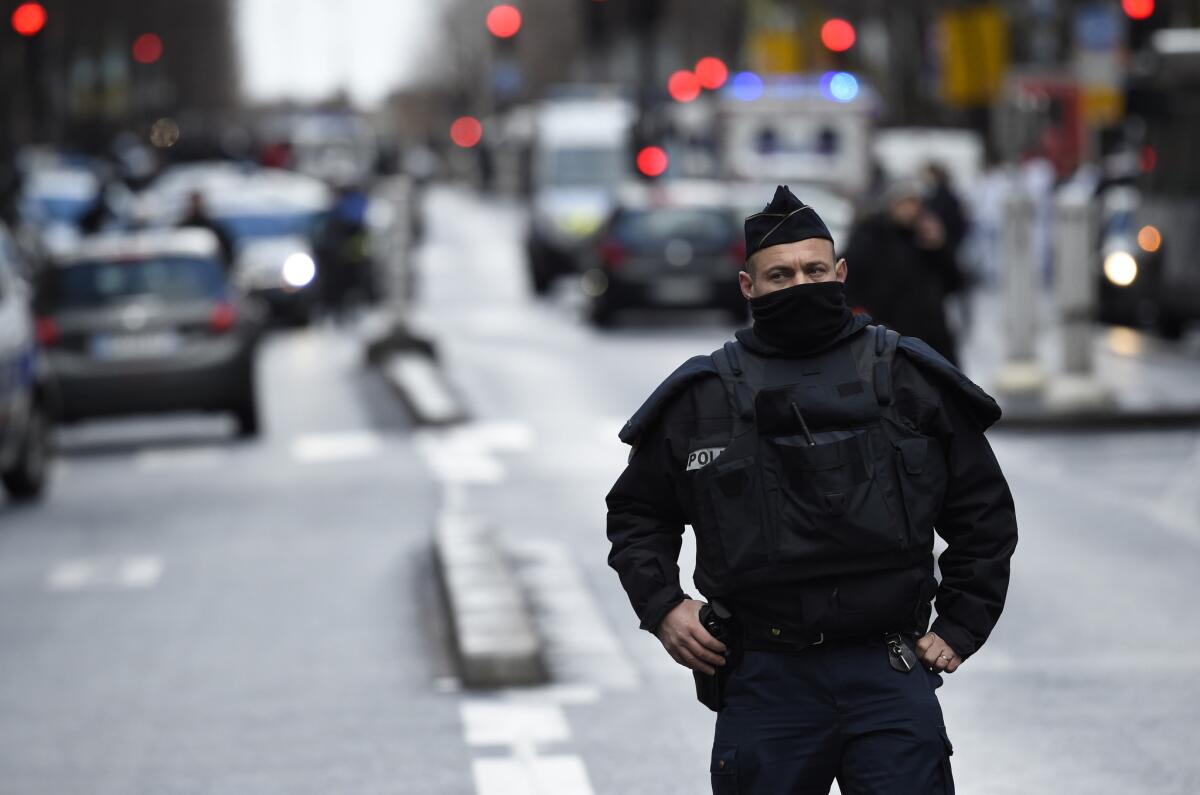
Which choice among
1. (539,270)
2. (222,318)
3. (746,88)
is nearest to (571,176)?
(746,88)

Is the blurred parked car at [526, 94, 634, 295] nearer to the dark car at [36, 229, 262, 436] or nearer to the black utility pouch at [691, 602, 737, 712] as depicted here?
the dark car at [36, 229, 262, 436]

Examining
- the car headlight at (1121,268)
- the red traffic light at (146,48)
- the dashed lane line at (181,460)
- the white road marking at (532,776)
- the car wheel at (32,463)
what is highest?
the white road marking at (532,776)

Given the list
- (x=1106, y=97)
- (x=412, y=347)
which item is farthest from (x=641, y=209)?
(x=1106, y=97)

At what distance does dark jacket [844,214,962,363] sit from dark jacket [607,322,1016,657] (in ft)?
21.9

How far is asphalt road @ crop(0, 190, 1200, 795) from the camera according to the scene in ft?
27.6

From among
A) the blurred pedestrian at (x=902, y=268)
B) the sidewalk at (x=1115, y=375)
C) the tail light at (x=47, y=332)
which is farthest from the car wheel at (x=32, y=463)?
the blurred pedestrian at (x=902, y=268)

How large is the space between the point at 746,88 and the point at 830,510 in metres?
39.6

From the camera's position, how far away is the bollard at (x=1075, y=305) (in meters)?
19.5

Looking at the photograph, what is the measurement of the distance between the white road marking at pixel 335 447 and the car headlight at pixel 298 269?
41.9ft

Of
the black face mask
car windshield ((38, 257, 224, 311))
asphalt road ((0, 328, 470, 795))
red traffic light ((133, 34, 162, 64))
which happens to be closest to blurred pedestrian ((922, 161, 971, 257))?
asphalt road ((0, 328, 470, 795))

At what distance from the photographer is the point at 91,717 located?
9508 millimetres

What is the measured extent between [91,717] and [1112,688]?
3.56 meters

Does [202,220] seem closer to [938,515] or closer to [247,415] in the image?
[247,415]

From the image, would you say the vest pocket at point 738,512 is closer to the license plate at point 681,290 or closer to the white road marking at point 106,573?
the white road marking at point 106,573
